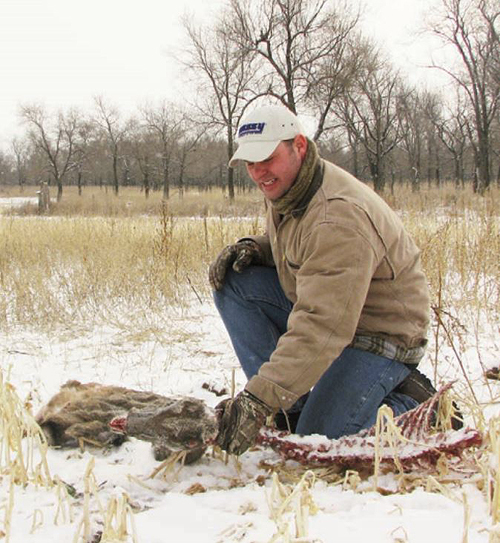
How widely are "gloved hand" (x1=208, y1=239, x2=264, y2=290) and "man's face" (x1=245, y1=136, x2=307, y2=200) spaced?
0.43 m

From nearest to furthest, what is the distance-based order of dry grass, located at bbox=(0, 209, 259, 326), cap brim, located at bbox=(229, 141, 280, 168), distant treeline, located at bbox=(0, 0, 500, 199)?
cap brim, located at bbox=(229, 141, 280, 168) < dry grass, located at bbox=(0, 209, 259, 326) < distant treeline, located at bbox=(0, 0, 500, 199)

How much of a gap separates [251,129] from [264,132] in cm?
5

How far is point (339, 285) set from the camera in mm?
1474

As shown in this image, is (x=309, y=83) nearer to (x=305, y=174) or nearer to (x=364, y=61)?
(x=364, y=61)

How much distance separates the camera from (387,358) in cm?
171

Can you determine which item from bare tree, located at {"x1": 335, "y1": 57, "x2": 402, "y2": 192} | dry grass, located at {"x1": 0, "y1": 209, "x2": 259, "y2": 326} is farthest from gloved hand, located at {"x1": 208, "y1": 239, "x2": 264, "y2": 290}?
bare tree, located at {"x1": 335, "y1": 57, "x2": 402, "y2": 192}

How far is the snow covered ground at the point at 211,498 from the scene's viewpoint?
1.02 m

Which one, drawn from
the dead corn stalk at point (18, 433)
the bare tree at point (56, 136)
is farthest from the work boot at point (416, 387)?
the bare tree at point (56, 136)

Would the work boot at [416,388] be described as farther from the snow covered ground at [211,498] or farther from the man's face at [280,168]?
the man's face at [280,168]

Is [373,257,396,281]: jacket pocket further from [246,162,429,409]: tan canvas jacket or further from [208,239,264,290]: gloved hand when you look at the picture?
[208,239,264,290]: gloved hand

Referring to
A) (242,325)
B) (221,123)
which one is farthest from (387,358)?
(221,123)

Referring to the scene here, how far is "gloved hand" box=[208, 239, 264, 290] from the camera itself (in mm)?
2068

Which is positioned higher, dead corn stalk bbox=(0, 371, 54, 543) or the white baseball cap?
the white baseball cap

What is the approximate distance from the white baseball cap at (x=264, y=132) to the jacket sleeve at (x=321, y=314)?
29 centimetres
